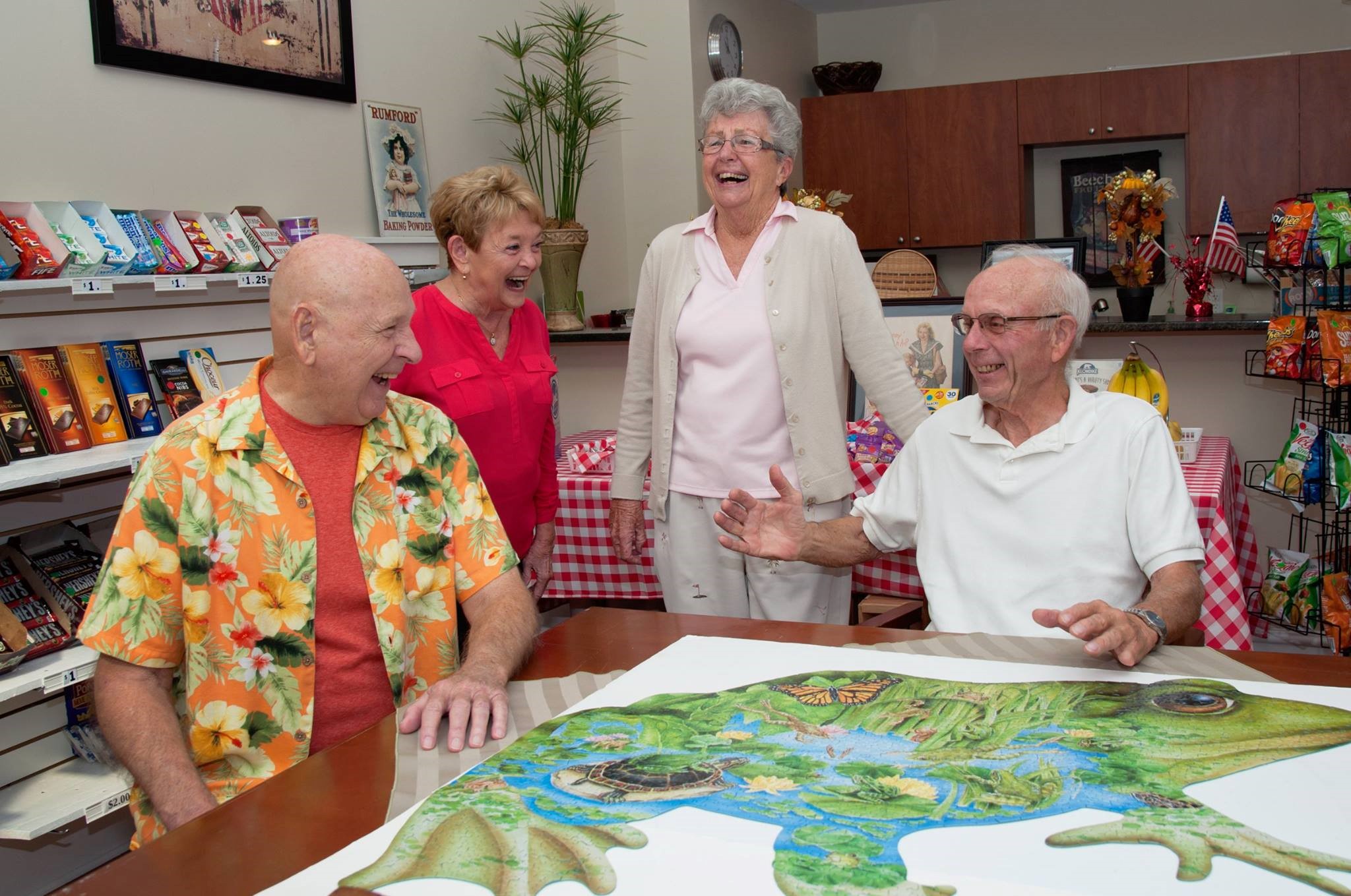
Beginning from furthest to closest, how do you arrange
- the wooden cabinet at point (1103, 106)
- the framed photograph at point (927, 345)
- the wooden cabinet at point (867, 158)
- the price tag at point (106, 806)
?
the wooden cabinet at point (867, 158) < the wooden cabinet at point (1103, 106) < the framed photograph at point (927, 345) < the price tag at point (106, 806)

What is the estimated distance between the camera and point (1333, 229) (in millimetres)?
3000

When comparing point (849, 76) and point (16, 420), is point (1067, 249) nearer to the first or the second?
point (16, 420)

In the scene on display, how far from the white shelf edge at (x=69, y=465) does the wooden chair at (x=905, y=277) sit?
2.32 m

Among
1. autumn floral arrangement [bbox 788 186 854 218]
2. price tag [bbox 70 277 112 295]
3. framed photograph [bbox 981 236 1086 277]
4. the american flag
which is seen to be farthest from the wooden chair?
price tag [bbox 70 277 112 295]

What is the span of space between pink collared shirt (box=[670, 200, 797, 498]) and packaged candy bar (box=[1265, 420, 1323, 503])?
5.57 ft

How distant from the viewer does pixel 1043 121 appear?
21.6 feet

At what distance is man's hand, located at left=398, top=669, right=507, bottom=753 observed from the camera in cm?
129

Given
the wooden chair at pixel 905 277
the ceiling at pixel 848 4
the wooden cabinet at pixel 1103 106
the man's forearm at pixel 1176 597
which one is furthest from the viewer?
the ceiling at pixel 848 4

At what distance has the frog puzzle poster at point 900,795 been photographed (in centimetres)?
92

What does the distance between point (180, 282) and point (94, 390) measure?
1.06ft

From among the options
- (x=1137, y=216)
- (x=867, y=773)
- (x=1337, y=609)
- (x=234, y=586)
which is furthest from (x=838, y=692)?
(x=1137, y=216)

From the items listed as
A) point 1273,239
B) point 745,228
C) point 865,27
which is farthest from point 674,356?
point 865,27

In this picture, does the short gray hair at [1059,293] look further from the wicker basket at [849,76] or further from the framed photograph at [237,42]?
the wicker basket at [849,76]

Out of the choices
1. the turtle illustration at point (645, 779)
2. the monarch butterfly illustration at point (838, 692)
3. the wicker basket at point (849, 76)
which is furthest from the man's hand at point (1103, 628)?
the wicker basket at point (849, 76)
